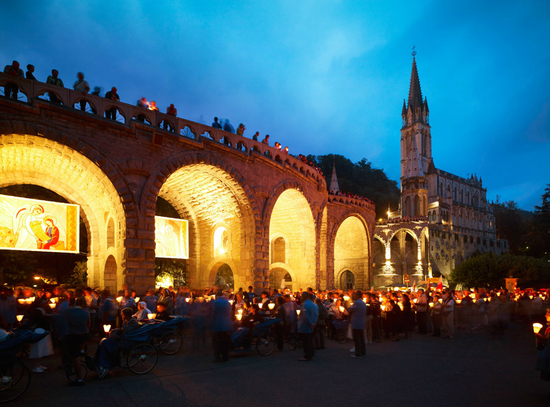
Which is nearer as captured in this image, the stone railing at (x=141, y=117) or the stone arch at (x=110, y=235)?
the stone railing at (x=141, y=117)

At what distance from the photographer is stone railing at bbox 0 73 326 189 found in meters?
12.0

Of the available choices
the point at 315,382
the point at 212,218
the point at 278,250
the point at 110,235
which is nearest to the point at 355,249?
the point at 278,250

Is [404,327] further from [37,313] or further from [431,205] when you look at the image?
[431,205]

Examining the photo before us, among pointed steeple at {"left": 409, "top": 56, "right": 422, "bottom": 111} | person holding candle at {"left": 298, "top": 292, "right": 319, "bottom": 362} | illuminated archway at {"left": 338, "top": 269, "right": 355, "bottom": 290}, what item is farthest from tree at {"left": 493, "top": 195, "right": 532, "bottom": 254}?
person holding candle at {"left": 298, "top": 292, "right": 319, "bottom": 362}

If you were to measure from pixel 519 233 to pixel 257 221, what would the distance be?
7661 cm

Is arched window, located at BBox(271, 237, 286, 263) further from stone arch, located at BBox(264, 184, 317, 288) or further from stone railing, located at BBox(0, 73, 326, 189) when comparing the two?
stone railing, located at BBox(0, 73, 326, 189)

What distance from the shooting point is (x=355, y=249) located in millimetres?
33375

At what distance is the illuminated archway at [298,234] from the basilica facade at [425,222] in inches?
865

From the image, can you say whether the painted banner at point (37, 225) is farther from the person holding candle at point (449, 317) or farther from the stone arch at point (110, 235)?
the person holding candle at point (449, 317)

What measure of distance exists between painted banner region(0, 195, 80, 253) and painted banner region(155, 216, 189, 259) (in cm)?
329

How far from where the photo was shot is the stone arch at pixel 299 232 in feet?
73.2

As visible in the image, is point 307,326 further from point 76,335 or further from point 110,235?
point 110,235

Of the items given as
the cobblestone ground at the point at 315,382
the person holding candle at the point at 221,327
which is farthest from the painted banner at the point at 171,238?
the person holding candle at the point at 221,327

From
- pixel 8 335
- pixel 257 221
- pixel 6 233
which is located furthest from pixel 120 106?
pixel 8 335
